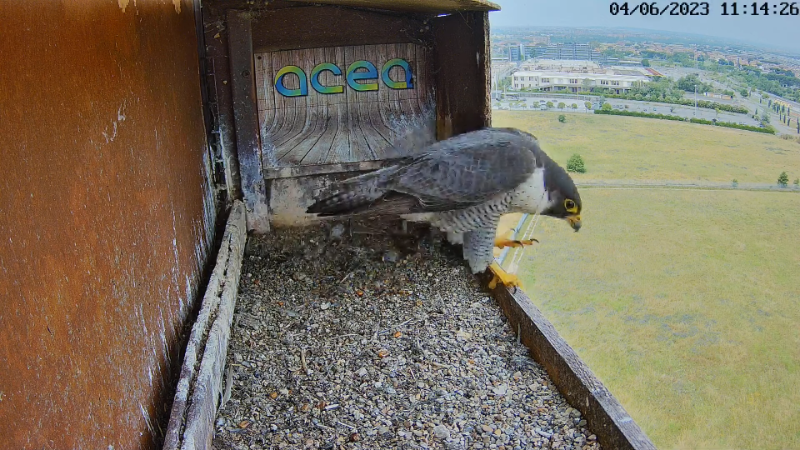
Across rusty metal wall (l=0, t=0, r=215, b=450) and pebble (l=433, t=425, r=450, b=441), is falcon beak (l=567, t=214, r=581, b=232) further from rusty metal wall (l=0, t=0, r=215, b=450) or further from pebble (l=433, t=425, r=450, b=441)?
rusty metal wall (l=0, t=0, r=215, b=450)

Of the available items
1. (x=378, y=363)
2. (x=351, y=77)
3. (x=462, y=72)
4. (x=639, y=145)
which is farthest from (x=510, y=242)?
(x=351, y=77)

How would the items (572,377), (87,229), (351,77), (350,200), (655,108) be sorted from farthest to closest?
(351,77)
(655,108)
(350,200)
(572,377)
(87,229)

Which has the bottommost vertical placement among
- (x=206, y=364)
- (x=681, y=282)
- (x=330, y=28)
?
(x=681, y=282)

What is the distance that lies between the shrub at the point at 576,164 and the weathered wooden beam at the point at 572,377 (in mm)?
710

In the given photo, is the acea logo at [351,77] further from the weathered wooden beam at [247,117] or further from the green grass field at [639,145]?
the green grass field at [639,145]

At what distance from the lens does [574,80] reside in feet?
10.0

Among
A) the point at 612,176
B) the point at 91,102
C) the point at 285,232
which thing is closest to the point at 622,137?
the point at 612,176

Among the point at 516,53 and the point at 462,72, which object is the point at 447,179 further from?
the point at 516,53

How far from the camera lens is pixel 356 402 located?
6.64 ft

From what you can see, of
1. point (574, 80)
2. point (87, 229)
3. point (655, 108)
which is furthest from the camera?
point (574, 80)

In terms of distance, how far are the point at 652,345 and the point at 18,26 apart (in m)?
2.37

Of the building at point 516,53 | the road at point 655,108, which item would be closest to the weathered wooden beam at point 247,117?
the road at point 655,108

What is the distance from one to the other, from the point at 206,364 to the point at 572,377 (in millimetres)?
1152

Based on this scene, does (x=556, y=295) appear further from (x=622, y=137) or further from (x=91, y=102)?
(x=91, y=102)
